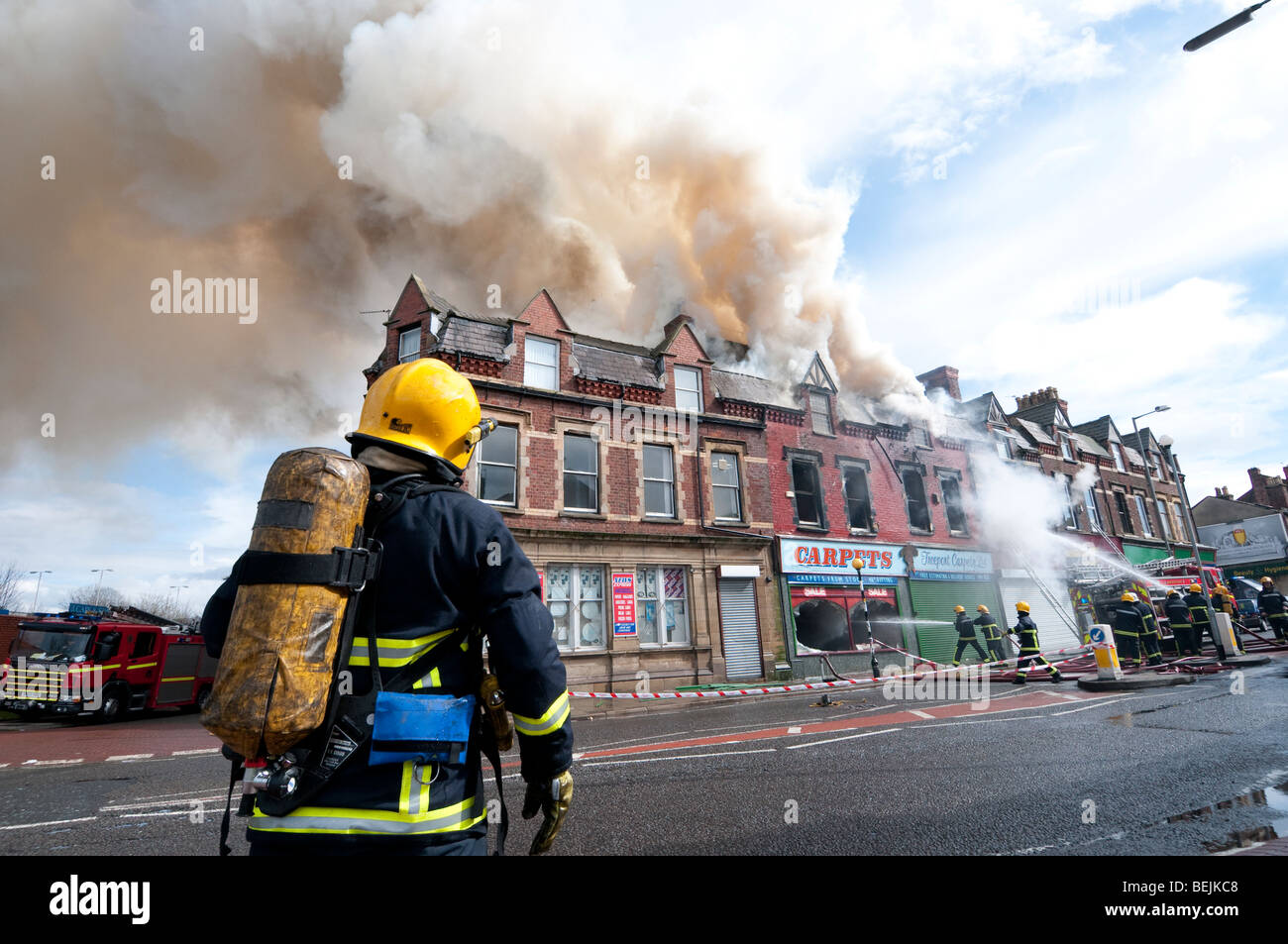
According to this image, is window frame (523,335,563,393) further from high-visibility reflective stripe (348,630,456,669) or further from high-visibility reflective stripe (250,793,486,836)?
high-visibility reflective stripe (250,793,486,836)

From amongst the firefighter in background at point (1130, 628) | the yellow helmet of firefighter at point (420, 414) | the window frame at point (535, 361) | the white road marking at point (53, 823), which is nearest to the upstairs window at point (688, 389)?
the window frame at point (535, 361)

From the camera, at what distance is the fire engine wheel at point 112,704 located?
14.2 m

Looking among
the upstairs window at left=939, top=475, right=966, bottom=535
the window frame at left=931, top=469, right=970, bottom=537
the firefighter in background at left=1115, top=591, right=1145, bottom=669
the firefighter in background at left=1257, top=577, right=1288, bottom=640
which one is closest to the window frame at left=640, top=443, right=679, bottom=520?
the firefighter in background at left=1115, top=591, right=1145, bottom=669

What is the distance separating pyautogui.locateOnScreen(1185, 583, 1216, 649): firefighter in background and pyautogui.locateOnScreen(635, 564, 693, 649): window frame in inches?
460

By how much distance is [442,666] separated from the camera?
5.72 ft

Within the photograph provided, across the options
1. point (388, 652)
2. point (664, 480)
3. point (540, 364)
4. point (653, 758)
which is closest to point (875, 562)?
point (664, 480)

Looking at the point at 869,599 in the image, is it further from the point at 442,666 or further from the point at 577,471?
the point at 442,666

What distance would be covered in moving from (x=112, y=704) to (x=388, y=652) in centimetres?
1798

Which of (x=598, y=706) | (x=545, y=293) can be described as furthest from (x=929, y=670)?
(x=545, y=293)

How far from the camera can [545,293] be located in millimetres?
16484

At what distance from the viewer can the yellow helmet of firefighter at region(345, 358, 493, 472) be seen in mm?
2043

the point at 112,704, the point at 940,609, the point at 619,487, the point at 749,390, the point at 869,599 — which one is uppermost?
the point at 749,390
